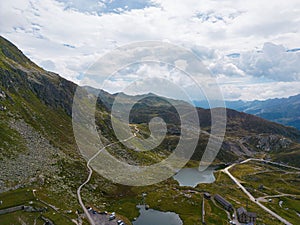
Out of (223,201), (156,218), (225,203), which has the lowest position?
(223,201)


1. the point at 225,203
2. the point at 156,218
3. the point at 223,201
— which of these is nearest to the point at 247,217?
the point at 225,203

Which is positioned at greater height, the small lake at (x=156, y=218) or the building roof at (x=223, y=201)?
the small lake at (x=156, y=218)

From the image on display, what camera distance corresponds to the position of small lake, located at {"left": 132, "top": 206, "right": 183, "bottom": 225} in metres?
96.7

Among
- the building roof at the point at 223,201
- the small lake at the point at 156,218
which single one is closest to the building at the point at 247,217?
the building roof at the point at 223,201

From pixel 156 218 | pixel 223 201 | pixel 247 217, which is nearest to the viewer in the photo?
pixel 247 217

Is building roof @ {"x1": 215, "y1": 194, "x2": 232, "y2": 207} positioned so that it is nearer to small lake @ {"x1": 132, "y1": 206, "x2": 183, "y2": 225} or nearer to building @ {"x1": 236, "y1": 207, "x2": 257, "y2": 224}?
building @ {"x1": 236, "y1": 207, "x2": 257, "y2": 224}

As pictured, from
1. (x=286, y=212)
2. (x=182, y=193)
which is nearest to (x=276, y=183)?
(x=286, y=212)

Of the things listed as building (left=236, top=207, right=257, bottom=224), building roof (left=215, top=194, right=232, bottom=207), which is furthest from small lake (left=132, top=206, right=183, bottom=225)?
building roof (left=215, top=194, right=232, bottom=207)

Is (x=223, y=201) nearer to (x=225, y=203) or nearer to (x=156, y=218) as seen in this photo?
(x=225, y=203)

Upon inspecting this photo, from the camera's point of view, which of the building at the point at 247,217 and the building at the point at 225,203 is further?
the building at the point at 225,203

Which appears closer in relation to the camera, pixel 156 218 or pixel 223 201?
pixel 156 218

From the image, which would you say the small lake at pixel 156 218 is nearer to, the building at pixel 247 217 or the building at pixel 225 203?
the building at pixel 247 217

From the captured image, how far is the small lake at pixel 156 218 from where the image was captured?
317 feet

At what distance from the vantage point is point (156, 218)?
A: 332 ft
